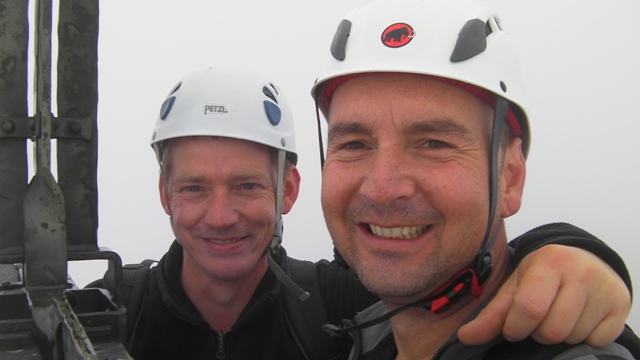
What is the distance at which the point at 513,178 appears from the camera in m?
1.81

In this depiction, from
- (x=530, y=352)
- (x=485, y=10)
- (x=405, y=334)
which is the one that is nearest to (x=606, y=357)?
(x=530, y=352)

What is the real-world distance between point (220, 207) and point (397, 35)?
1265mm

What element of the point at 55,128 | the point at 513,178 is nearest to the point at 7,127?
the point at 55,128

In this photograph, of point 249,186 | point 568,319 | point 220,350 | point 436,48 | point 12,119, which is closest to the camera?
point 568,319

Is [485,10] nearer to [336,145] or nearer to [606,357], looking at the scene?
Result: [336,145]

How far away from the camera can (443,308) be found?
65.4 inches

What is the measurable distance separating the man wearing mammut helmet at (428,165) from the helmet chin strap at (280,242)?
0.67 metres

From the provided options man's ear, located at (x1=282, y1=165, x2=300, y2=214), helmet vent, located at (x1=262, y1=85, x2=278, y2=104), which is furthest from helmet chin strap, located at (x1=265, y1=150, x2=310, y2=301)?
helmet vent, located at (x1=262, y1=85, x2=278, y2=104)

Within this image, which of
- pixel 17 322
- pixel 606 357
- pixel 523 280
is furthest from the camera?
pixel 17 322

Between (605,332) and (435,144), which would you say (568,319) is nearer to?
(605,332)

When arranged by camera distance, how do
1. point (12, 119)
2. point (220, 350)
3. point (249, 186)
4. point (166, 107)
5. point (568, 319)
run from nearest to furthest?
point (568, 319)
point (12, 119)
point (220, 350)
point (249, 186)
point (166, 107)

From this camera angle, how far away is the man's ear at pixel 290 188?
3184 millimetres

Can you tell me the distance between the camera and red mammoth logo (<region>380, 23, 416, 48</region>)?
1.78m

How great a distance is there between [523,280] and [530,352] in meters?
0.16
